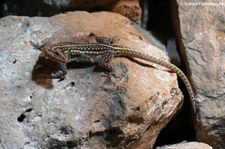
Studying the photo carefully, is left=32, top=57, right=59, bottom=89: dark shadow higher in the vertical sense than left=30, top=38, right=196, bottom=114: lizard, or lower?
lower

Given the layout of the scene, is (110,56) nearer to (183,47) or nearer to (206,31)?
(183,47)

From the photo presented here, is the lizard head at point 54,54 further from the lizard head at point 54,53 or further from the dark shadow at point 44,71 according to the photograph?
the dark shadow at point 44,71

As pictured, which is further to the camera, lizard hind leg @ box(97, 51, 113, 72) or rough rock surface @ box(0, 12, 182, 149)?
lizard hind leg @ box(97, 51, 113, 72)

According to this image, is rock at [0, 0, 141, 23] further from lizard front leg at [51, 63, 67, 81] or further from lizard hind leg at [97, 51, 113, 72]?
lizard front leg at [51, 63, 67, 81]

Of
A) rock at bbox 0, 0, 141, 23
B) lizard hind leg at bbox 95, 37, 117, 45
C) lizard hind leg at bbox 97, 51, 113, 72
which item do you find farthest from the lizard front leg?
rock at bbox 0, 0, 141, 23

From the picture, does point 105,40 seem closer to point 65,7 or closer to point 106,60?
point 106,60

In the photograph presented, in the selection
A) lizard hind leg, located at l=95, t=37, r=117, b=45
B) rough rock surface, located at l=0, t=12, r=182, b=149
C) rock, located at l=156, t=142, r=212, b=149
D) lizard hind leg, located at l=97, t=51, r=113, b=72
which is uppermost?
lizard hind leg, located at l=95, t=37, r=117, b=45

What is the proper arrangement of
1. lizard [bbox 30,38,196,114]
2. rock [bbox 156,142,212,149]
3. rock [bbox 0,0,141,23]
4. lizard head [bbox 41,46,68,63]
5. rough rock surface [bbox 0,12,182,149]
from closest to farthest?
1. rough rock surface [bbox 0,12,182,149]
2. lizard head [bbox 41,46,68,63]
3. lizard [bbox 30,38,196,114]
4. rock [bbox 156,142,212,149]
5. rock [bbox 0,0,141,23]
